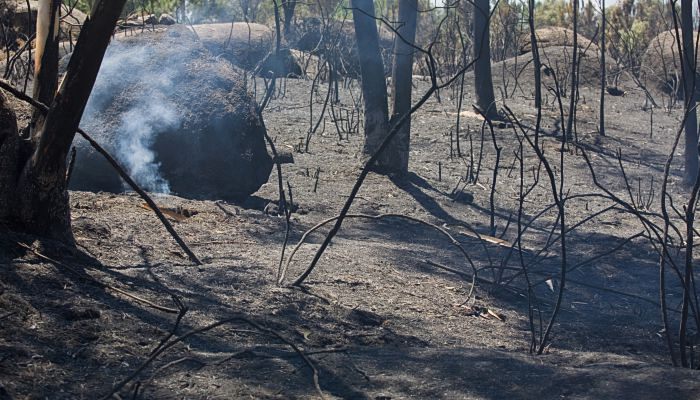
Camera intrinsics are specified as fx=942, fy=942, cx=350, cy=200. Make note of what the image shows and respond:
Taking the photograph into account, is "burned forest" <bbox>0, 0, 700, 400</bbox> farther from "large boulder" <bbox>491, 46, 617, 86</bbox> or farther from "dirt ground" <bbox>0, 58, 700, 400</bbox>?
"large boulder" <bbox>491, 46, 617, 86</bbox>

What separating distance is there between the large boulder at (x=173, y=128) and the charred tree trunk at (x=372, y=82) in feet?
5.18

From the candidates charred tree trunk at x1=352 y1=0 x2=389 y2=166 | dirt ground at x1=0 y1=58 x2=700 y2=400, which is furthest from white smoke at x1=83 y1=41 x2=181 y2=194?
charred tree trunk at x1=352 y1=0 x2=389 y2=166

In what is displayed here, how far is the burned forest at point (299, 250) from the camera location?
3195 millimetres

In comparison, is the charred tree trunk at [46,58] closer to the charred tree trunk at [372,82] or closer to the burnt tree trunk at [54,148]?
the burnt tree trunk at [54,148]

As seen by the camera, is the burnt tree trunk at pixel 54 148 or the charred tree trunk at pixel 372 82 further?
the charred tree trunk at pixel 372 82

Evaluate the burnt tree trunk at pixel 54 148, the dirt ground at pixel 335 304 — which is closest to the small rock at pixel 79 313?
the dirt ground at pixel 335 304

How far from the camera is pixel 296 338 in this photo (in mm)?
3939

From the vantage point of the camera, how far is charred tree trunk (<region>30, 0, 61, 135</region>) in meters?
4.47

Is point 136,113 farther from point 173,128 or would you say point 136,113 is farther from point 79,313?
point 79,313

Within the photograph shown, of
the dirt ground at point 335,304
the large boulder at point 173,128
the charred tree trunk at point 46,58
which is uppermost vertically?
the charred tree trunk at point 46,58

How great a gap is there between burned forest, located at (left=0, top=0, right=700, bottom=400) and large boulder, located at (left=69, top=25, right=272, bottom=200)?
0.02 m

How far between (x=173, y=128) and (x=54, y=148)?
2598 mm

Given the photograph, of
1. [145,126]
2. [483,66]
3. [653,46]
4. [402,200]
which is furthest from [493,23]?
[145,126]

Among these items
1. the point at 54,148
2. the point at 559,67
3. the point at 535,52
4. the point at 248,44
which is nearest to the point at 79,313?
the point at 54,148
